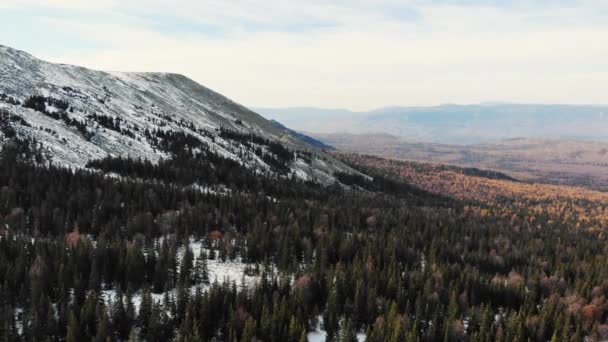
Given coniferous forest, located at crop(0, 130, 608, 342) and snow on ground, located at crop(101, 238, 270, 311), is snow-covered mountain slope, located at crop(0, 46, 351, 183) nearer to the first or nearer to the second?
coniferous forest, located at crop(0, 130, 608, 342)

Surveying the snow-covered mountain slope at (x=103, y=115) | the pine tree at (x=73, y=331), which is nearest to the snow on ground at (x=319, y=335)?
the pine tree at (x=73, y=331)

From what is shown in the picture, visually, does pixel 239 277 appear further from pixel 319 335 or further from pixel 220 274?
pixel 319 335

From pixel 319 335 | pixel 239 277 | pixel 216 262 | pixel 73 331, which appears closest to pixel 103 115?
pixel 216 262

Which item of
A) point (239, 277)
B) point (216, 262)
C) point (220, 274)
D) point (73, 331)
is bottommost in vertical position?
point (239, 277)

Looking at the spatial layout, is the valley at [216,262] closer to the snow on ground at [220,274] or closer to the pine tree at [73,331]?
the pine tree at [73,331]

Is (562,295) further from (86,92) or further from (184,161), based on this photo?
(86,92)

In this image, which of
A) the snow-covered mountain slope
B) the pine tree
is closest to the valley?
the pine tree

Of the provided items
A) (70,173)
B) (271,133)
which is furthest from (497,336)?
(271,133)
